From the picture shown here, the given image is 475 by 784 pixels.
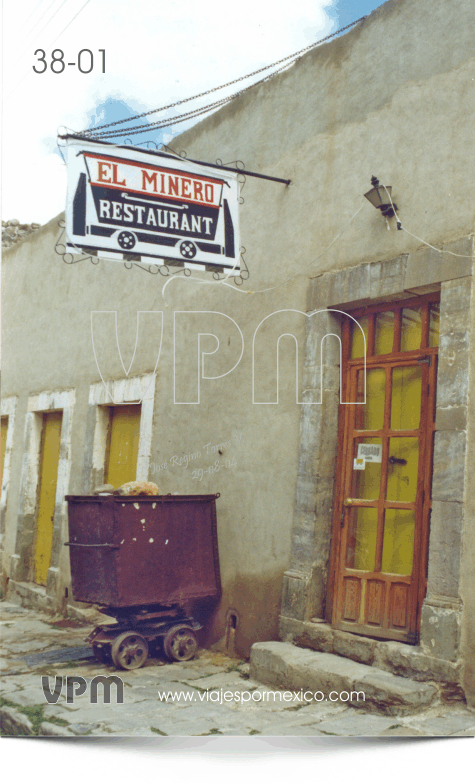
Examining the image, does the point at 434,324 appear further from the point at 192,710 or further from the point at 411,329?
the point at 192,710

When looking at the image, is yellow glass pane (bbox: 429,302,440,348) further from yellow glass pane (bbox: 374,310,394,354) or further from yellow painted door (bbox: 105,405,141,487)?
yellow painted door (bbox: 105,405,141,487)

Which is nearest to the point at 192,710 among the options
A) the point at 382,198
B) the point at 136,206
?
the point at 136,206

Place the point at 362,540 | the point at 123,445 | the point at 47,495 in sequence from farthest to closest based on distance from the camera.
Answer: the point at 47,495
the point at 123,445
the point at 362,540

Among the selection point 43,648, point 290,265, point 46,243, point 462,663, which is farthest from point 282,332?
point 46,243

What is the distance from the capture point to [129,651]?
511cm

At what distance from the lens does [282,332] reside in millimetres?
5512

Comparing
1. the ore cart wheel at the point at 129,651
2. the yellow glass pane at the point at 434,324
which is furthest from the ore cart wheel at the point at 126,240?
the ore cart wheel at the point at 129,651

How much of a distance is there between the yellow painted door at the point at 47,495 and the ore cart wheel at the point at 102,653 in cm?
378

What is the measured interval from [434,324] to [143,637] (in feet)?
9.84

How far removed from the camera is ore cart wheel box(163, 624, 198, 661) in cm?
530

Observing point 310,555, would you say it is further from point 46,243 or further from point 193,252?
point 46,243

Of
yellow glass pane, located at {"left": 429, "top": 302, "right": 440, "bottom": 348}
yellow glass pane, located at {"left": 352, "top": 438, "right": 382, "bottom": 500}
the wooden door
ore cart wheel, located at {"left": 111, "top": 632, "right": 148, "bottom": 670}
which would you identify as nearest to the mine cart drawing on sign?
ore cart wheel, located at {"left": 111, "top": 632, "right": 148, "bottom": 670}

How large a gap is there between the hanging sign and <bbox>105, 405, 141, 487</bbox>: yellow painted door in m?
2.80

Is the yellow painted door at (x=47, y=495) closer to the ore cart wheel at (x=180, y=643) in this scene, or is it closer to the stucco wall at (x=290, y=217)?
the stucco wall at (x=290, y=217)
